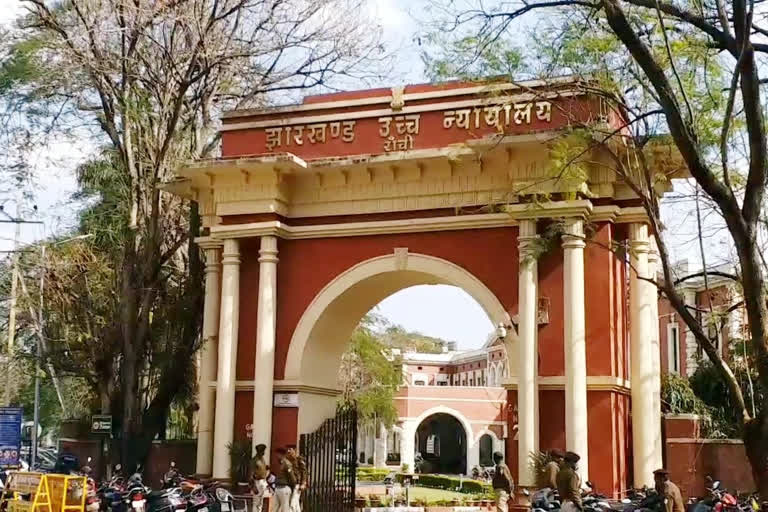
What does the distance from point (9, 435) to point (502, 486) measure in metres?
9.48

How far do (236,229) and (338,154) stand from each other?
222 cm

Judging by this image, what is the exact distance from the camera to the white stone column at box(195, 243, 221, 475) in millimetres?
17188

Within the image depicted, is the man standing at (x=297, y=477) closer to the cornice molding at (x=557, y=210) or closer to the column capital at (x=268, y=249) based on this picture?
the column capital at (x=268, y=249)

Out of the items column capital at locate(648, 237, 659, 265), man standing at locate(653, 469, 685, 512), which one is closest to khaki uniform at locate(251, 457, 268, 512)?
man standing at locate(653, 469, 685, 512)

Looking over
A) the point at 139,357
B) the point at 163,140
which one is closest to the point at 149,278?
the point at 139,357

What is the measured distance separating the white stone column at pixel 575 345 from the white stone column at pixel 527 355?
0.48 meters

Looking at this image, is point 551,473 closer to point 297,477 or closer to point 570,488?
point 570,488

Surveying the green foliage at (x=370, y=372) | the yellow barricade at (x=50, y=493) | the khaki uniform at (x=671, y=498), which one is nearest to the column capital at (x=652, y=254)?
the khaki uniform at (x=671, y=498)

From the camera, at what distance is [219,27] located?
64.4 feet

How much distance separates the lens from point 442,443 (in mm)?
54500

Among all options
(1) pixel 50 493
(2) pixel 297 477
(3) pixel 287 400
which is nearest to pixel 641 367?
(2) pixel 297 477

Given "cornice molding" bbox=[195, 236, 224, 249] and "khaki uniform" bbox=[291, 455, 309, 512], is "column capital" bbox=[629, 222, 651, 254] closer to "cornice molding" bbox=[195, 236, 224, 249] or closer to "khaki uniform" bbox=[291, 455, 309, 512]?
"khaki uniform" bbox=[291, 455, 309, 512]

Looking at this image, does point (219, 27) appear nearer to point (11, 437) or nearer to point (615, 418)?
point (11, 437)

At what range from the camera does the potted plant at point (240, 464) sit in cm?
1642
